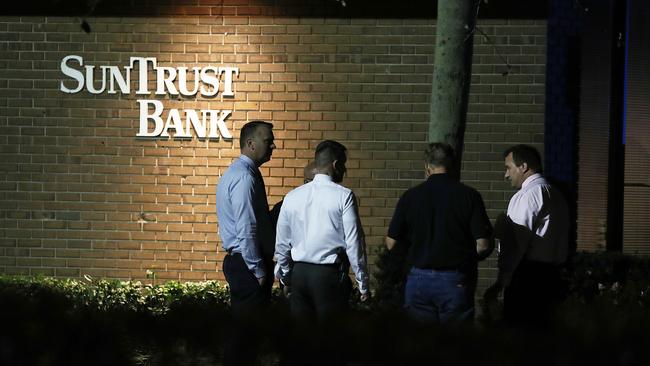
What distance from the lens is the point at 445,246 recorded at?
640 cm

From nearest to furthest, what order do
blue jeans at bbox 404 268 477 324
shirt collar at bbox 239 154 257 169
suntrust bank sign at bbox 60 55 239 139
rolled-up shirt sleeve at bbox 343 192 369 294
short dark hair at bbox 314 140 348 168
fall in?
blue jeans at bbox 404 268 477 324 < rolled-up shirt sleeve at bbox 343 192 369 294 < short dark hair at bbox 314 140 348 168 < shirt collar at bbox 239 154 257 169 < suntrust bank sign at bbox 60 55 239 139

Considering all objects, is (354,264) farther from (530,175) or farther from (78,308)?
(78,308)

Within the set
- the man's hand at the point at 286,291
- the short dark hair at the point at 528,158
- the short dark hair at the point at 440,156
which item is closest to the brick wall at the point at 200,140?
the man's hand at the point at 286,291

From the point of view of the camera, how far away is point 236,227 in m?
6.84

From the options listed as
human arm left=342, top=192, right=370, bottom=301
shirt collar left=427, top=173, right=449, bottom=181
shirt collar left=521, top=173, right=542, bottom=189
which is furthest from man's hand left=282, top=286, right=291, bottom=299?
shirt collar left=521, top=173, right=542, bottom=189

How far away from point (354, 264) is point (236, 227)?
882 millimetres

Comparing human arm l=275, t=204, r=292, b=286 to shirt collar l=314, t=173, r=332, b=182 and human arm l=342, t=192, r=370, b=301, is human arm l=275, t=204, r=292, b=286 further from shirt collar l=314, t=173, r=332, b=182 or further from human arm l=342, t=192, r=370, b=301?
human arm l=342, t=192, r=370, b=301

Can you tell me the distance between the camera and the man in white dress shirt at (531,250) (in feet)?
22.4

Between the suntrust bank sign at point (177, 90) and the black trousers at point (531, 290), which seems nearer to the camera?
the black trousers at point (531, 290)

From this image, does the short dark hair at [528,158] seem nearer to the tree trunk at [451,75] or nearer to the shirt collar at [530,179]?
the shirt collar at [530,179]

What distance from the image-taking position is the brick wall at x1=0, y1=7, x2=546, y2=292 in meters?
10.7

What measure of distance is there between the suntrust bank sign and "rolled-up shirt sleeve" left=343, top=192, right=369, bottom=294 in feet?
14.8

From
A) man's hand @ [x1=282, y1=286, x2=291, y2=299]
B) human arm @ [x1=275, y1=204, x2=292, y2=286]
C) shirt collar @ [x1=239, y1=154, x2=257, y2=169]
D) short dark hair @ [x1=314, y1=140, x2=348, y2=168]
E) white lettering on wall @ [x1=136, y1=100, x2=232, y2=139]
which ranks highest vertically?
white lettering on wall @ [x1=136, y1=100, x2=232, y2=139]

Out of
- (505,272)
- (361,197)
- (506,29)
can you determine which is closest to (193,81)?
(361,197)
